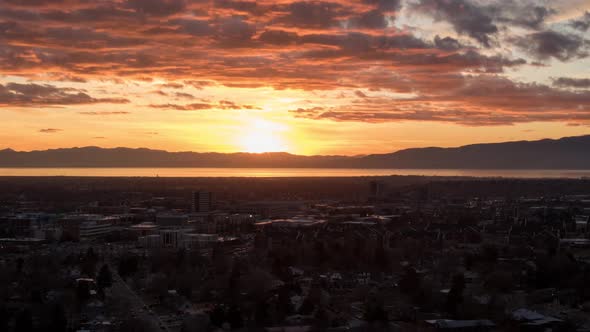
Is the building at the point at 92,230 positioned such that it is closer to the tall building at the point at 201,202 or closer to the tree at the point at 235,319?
the tall building at the point at 201,202

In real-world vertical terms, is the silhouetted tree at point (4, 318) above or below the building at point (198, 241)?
above

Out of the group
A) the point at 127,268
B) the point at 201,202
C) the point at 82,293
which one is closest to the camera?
the point at 82,293

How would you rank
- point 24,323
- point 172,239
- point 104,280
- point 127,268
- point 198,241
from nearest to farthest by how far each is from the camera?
point 24,323, point 104,280, point 127,268, point 198,241, point 172,239

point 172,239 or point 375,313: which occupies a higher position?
point 375,313

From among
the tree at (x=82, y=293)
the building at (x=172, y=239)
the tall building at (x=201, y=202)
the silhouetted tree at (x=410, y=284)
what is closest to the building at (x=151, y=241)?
the building at (x=172, y=239)

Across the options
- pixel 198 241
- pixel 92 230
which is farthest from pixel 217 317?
pixel 92 230

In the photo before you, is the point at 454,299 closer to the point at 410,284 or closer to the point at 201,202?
the point at 410,284

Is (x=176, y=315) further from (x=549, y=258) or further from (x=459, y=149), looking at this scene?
(x=459, y=149)

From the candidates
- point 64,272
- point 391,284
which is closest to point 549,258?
point 391,284

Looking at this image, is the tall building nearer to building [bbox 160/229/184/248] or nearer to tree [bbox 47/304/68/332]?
building [bbox 160/229/184/248]

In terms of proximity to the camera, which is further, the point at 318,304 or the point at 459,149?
the point at 459,149

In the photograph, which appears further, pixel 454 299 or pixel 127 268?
pixel 127 268
